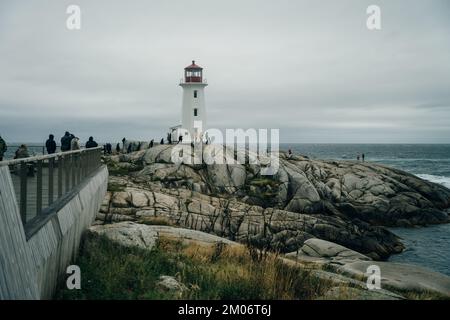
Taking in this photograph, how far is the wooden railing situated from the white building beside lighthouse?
46863mm

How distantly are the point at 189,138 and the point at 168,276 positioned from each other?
49799 millimetres

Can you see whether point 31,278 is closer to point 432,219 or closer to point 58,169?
point 58,169

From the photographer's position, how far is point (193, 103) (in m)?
58.4

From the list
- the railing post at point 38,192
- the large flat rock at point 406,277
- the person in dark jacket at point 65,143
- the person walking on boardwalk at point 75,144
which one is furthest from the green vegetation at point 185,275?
the person in dark jacket at point 65,143

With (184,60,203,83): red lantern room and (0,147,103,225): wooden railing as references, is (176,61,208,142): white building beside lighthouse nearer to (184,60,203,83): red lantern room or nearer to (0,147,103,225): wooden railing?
(184,60,203,83): red lantern room

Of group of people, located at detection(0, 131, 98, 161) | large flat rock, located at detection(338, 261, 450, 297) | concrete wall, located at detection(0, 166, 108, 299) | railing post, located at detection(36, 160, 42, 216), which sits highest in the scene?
group of people, located at detection(0, 131, 98, 161)

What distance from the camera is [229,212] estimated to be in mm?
27266

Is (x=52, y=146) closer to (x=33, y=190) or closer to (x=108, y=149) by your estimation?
(x=33, y=190)

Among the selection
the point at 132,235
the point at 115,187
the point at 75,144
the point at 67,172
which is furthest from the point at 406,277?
the point at 115,187

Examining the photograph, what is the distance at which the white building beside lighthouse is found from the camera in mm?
58344

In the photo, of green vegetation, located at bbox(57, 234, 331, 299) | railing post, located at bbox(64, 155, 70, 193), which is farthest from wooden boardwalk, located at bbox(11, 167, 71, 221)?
green vegetation, located at bbox(57, 234, 331, 299)

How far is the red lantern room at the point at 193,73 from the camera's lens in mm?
58900

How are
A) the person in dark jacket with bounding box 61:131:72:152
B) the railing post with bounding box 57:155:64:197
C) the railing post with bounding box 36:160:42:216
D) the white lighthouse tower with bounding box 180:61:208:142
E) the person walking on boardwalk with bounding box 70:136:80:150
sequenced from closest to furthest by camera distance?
the railing post with bounding box 36:160:42:216
the railing post with bounding box 57:155:64:197
the person walking on boardwalk with bounding box 70:136:80:150
the person in dark jacket with bounding box 61:131:72:152
the white lighthouse tower with bounding box 180:61:208:142

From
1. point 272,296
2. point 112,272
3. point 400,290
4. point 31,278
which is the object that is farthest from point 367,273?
point 31,278
